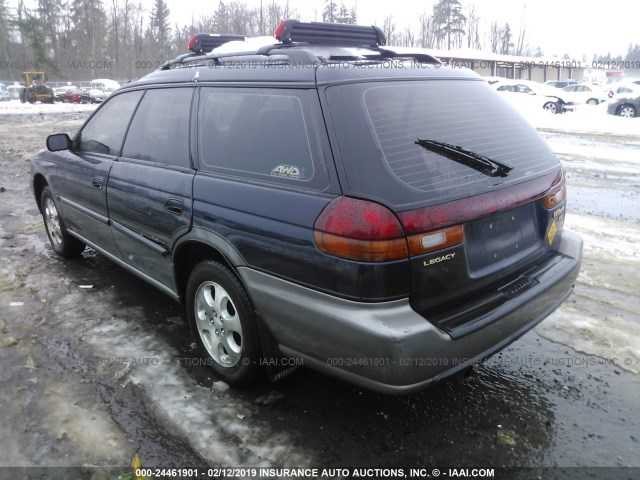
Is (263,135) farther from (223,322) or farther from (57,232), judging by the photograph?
(57,232)

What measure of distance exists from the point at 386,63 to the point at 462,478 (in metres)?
2.22

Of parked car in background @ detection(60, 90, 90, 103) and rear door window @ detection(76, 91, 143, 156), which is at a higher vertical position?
parked car in background @ detection(60, 90, 90, 103)

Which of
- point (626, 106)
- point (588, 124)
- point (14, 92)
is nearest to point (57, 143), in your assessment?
point (588, 124)

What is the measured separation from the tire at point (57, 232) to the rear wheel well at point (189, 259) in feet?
7.54

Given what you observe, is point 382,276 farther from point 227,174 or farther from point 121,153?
point 121,153

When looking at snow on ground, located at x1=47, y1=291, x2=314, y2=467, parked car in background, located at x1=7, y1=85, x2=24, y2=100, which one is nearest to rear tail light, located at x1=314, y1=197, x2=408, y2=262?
snow on ground, located at x1=47, y1=291, x2=314, y2=467

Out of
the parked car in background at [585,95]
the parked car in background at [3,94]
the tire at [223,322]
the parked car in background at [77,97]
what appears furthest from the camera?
the parked car in background at [3,94]

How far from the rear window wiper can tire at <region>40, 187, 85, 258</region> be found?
13.0 ft

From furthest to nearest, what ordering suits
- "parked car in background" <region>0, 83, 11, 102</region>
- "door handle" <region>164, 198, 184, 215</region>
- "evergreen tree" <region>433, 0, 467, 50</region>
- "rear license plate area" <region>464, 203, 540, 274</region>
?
1. "evergreen tree" <region>433, 0, 467, 50</region>
2. "parked car in background" <region>0, 83, 11, 102</region>
3. "door handle" <region>164, 198, 184, 215</region>
4. "rear license plate area" <region>464, 203, 540, 274</region>

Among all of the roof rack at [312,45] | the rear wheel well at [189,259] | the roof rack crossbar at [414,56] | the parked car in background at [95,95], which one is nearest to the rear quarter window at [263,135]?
the roof rack at [312,45]

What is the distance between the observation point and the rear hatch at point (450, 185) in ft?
7.78

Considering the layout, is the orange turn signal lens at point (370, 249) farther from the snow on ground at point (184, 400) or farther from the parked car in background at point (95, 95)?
the parked car in background at point (95, 95)

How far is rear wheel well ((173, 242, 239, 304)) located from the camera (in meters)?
3.05

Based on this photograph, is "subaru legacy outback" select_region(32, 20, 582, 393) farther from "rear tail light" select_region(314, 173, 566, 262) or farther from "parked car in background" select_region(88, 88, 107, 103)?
"parked car in background" select_region(88, 88, 107, 103)
